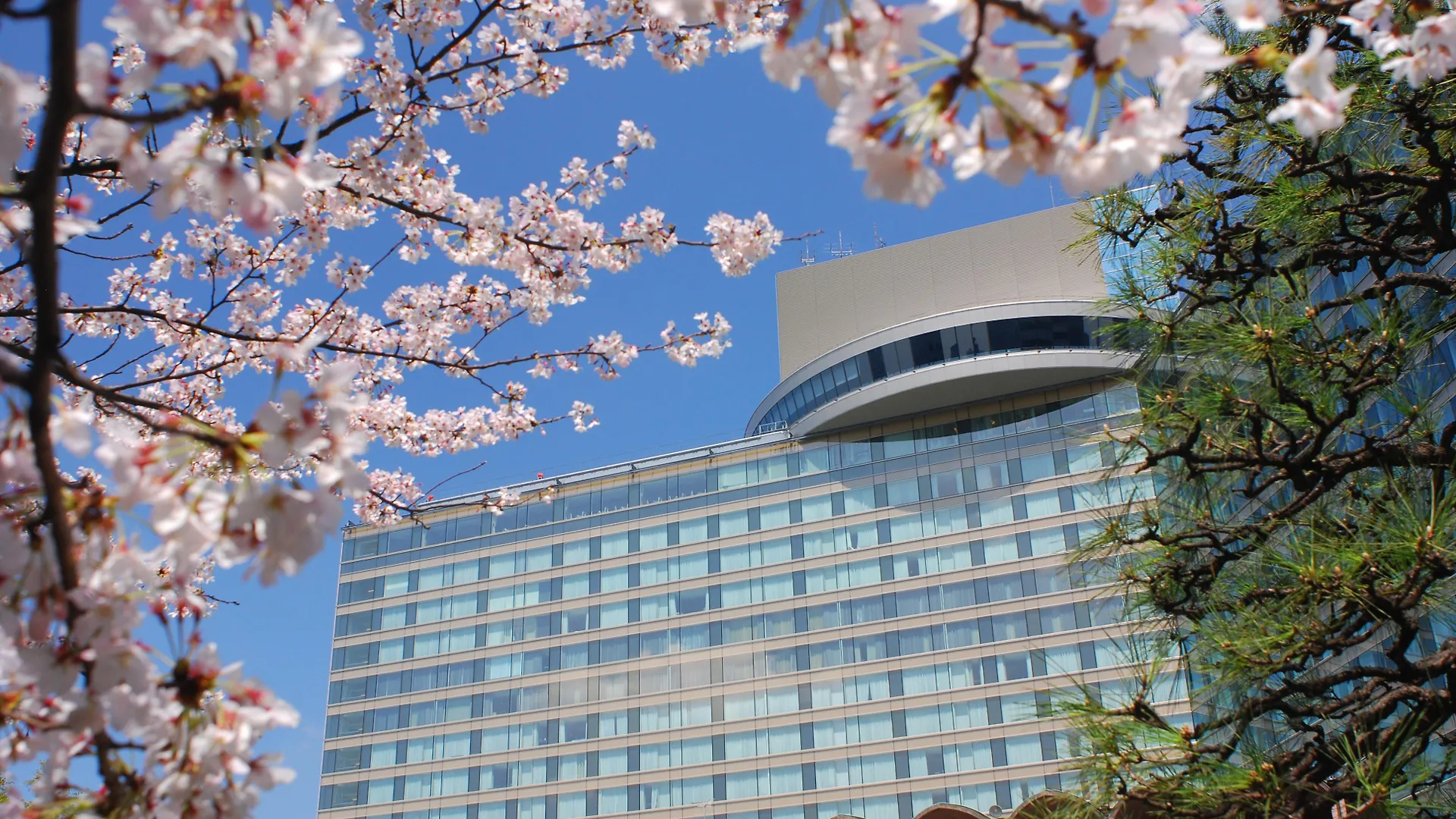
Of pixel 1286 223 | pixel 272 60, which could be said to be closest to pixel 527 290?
pixel 1286 223

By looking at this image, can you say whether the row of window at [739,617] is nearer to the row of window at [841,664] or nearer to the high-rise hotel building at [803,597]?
the high-rise hotel building at [803,597]

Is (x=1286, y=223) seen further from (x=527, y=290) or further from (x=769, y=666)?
(x=769, y=666)

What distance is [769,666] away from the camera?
1898 inches

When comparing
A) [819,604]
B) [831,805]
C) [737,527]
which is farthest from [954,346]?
[831,805]

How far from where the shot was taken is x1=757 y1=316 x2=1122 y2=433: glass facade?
156 feet

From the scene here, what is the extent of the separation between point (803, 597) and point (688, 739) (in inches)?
310

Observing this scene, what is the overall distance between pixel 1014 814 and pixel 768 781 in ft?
133

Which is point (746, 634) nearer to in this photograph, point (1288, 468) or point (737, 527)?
point (737, 527)

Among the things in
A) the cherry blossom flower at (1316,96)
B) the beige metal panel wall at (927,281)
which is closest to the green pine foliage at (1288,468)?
the cherry blossom flower at (1316,96)

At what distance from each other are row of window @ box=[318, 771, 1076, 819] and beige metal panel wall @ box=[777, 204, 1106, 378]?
2065 cm

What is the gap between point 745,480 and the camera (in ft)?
172

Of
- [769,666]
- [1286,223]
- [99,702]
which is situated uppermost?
[769,666]

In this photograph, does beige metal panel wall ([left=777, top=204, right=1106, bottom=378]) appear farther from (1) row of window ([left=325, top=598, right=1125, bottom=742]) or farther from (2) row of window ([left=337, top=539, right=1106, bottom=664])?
(1) row of window ([left=325, top=598, right=1125, bottom=742])

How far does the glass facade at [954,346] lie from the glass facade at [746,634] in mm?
298
